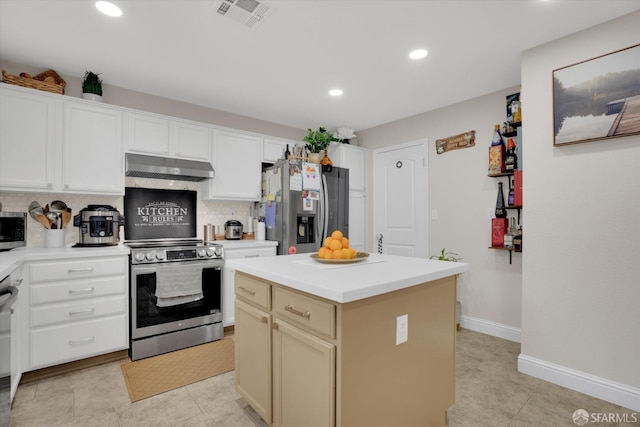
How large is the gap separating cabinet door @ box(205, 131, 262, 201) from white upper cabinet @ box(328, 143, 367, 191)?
3.81 feet

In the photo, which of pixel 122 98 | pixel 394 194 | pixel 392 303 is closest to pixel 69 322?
pixel 122 98

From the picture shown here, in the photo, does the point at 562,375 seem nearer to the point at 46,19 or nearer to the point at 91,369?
the point at 91,369

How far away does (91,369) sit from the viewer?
101 inches

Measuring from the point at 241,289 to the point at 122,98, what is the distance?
2671 millimetres

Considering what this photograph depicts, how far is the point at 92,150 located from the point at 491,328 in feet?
14.3

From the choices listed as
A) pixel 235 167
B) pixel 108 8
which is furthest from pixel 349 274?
pixel 235 167

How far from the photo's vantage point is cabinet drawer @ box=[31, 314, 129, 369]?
233cm

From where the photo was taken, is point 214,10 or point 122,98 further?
point 122,98

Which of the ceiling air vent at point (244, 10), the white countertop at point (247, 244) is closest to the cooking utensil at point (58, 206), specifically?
the white countertop at point (247, 244)

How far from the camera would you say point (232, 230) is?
12.4 feet

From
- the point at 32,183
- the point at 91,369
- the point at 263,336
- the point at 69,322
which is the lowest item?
the point at 91,369

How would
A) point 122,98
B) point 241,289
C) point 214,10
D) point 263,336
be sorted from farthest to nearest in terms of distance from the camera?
1. point 122,98
2. point 214,10
3. point 241,289
4. point 263,336

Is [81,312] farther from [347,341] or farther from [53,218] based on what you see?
[347,341]

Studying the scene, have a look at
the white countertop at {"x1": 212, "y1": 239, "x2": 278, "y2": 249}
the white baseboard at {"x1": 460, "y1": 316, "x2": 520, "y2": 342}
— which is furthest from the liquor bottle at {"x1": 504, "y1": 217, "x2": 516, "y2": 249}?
the white countertop at {"x1": 212, "y1": 239, "x2": 278, "y2": 249}
